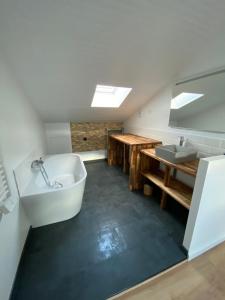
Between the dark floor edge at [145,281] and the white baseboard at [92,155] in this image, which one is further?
the white baseboard at [92,155]

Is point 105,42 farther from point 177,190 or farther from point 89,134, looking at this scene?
point 89,134

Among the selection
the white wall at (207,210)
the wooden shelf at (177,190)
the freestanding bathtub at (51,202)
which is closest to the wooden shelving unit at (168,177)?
the wooden shelf at (177,190)

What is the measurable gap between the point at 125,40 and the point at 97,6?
40cm

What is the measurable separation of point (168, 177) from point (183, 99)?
1142 mm

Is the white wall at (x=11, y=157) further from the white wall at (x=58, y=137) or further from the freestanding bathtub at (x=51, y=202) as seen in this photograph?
the white wall at (x=58, y=137)

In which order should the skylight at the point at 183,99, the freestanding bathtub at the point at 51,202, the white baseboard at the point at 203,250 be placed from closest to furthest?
1. the white baseboard at the point at 203,250
2. the freestanding bathtub at the point at 51,202
3. the skylight at the point at 183,99

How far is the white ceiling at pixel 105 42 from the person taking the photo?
39.1 inches

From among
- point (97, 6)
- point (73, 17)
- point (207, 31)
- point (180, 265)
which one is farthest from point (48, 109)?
point (180, 265)

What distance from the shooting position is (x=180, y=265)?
1281mm

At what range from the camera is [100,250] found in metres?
1.40

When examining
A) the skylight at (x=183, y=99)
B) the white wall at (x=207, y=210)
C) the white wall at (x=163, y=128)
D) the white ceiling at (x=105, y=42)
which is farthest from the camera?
the skylight at (x=183, y=99)

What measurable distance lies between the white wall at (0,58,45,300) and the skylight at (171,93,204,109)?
6.99 ft

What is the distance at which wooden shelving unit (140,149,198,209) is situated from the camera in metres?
1.51

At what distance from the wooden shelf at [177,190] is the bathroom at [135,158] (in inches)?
3.1
